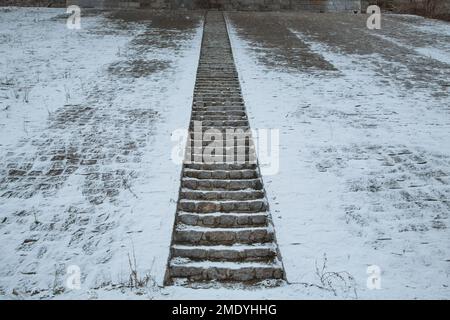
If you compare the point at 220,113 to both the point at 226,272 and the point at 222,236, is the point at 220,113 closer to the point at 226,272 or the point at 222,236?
the point at 222,236

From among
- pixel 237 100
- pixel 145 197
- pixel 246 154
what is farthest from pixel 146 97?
pixel 145 197

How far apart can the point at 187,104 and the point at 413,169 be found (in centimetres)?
507

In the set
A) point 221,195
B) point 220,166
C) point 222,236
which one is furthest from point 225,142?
point 222,236

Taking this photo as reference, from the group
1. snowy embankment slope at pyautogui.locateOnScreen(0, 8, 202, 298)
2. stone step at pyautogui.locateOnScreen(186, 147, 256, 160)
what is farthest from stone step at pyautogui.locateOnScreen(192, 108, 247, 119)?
stone step at pyautogui.locateOnScreen(186, 147, 256, 160)

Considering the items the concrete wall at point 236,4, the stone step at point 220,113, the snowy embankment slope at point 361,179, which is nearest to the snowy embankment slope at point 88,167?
the stone step at point 220,113

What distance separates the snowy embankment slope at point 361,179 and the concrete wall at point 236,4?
14646 millimetres

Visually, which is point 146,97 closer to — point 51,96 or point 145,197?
point 51,96

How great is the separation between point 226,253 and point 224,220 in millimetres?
634

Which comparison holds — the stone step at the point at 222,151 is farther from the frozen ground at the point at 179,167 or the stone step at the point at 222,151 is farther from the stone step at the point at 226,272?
the stone step at the point at 226,272

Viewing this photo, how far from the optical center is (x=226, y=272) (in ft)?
15.4

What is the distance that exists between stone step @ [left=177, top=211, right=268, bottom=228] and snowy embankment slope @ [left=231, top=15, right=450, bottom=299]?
0.91ft

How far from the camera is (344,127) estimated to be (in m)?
7.89

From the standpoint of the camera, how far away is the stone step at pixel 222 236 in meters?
5.20

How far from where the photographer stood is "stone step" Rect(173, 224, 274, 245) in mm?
5195
